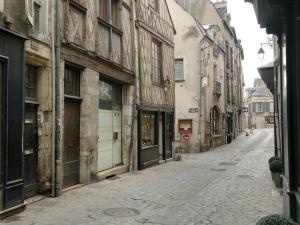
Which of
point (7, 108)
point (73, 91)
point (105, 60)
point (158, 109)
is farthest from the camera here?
point (158, 109)

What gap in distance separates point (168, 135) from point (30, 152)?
9714 millimetres

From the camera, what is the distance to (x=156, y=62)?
53.5 feet

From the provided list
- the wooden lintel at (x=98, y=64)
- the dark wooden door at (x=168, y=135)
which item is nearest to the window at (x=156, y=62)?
the dark wooden door at (x=168, y=135)

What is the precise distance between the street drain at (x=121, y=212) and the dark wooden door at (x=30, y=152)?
1.69m

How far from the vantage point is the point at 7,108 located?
6934 mm

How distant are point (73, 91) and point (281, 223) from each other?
710 cm

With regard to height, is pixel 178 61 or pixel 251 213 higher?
pixel 178 61

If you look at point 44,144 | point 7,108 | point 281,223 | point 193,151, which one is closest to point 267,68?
point 44,144

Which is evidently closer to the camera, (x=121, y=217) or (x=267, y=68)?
(x=121, y=217)

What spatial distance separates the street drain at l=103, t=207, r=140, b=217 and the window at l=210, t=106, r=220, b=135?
18576 mm

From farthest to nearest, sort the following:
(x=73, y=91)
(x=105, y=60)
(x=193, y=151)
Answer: (x=193, y=151)
(x=105, y=60)
(x=73, y=91)

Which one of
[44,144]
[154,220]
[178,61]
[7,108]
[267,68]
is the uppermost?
[178,61]

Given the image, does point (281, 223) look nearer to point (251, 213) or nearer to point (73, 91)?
point (251, 213)

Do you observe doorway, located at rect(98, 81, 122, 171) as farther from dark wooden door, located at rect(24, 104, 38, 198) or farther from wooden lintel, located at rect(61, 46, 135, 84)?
dark wooden door, located at rect(24, 104, 38, 198)
